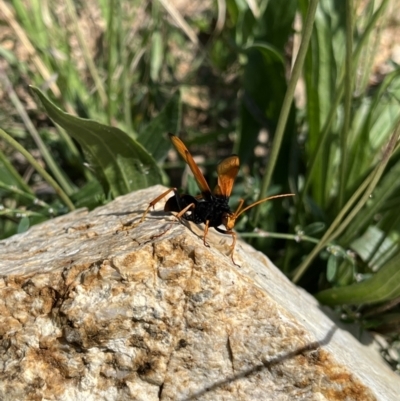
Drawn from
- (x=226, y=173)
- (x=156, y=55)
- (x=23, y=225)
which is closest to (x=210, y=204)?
(x=226, y=173)

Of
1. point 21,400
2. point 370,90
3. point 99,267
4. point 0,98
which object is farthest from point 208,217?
point 0,98

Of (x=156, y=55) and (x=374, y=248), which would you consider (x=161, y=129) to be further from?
(x=374, y=248)

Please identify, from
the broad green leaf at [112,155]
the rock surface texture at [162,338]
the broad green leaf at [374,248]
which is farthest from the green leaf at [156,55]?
the rock surface texture at [162,338]

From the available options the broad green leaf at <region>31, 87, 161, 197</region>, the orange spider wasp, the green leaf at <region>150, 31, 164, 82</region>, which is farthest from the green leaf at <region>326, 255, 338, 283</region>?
the green leaf at <region>150, 31, 164, 82</region>

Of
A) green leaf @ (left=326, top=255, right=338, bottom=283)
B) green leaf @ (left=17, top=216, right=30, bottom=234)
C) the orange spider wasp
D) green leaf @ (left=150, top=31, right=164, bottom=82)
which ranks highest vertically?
the orange spider wasp

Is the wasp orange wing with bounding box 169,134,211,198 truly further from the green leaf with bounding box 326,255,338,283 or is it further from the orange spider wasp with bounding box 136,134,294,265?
the green leaf with bounding box 326,255,338,283

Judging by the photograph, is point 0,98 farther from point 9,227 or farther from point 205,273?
point 205,273

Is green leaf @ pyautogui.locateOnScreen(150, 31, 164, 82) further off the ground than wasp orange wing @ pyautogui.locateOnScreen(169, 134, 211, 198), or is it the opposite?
wasp orange wing @ pyautogui.locateOnScreen(169, 134, 211, 198)
